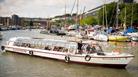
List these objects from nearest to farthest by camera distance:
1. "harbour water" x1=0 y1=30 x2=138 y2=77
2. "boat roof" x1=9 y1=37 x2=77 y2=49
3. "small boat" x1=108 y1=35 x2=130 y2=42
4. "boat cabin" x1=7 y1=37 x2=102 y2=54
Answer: "harbour water" x1=0 y1=30 x2=138 y2=77, "boat cabin" x1=7 y1=37 x2=102 y2=54, "boat roof" x1=9 y1=37 x2=77 y2=49, "small boat" x1=108 y1=35 x2=130 y2=42

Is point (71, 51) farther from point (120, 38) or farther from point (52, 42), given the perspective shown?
point (120, 38)

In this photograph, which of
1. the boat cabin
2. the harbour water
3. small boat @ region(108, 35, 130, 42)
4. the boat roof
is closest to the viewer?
the harbour water

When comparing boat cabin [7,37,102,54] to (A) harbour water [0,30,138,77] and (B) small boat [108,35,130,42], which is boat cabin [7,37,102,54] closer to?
(A) harbour water [0,30,138,77]

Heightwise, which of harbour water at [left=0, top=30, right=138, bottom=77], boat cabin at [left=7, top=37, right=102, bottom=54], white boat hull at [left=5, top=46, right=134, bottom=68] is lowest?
harbour water at [left=0, top=30, right=138, bottom=77]

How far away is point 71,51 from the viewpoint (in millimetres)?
43594

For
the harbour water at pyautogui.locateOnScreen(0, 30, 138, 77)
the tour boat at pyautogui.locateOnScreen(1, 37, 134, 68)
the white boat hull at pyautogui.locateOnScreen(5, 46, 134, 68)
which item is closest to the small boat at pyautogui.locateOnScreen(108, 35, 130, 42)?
the tour boat at pyautogui.locateOnScreen(1, 37, 134, 68)

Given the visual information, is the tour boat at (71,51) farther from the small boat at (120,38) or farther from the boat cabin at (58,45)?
the small boat at (120,38)

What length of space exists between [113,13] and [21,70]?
104129 mm

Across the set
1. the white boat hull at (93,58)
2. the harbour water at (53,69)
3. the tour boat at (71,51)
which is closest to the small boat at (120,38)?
the tour boat at (71,51)

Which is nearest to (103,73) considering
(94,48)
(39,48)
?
→ (94,48)

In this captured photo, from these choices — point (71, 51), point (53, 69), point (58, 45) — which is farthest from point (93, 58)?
point (58, 45)

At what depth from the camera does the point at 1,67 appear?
40594 mm

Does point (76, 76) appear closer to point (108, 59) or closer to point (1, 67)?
point (108, 59)

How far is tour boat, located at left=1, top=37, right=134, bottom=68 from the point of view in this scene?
39375 mm
